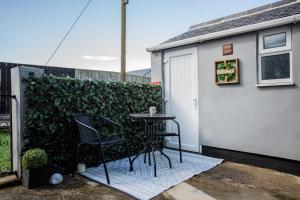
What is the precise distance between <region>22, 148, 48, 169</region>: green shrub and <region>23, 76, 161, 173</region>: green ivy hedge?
26cm

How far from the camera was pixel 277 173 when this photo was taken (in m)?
3.62

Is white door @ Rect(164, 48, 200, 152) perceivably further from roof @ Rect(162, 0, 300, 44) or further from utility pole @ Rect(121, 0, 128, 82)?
utility pole @ Rect(121, 0, 128, 82)

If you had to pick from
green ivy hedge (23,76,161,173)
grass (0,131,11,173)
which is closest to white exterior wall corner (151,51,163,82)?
green ivy hedge (23,76,161,173)

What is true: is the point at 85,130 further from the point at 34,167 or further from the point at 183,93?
the point at 183,93

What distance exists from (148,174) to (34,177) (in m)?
1.64

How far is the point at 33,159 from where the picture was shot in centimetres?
284

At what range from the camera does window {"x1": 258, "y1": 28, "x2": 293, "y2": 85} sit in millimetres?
3615

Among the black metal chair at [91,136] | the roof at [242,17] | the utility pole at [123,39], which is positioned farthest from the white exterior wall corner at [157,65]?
the black metal chair at [91,136]

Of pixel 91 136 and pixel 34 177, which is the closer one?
pixel 34 177

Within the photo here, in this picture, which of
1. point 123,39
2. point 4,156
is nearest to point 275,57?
point 123,39

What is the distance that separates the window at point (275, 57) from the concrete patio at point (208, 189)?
1618 mm

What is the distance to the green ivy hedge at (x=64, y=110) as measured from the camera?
3.10 m

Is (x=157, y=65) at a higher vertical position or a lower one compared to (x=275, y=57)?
higher

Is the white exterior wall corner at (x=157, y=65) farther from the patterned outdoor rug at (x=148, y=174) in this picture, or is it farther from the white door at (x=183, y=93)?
the patterned outdoor rug at (x=148, y=174)
